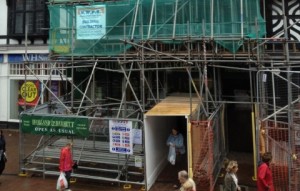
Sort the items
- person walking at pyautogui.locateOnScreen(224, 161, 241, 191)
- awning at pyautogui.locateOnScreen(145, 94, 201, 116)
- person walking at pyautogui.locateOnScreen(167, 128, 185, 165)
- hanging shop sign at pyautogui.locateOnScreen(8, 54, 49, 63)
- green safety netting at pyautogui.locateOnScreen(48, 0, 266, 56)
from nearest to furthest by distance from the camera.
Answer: person walking at pyautogui.locateOnScreen(224, 161, 241, 191) → awning at pyautogui.locateOnScreen(145, 94, 201, 116) → person walking at pyautogui.locateOnScreen(167, 128, 185, 165) → green safety netting at pyautogui.locateOnScreen(48, 0, 266, 56) → hanging shop sign at pyautogui.locateOnScreen(8, 54, 49, 63)

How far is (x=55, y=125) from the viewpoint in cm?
1183

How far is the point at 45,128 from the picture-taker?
11977mm

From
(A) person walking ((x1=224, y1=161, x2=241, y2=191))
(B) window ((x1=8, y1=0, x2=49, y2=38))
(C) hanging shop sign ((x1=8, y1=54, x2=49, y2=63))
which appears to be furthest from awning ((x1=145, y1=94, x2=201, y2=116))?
(B) window ((x1=8, y1=0, x2=49, y2=38))

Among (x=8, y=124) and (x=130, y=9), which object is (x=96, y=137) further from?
(x=8, y=124)

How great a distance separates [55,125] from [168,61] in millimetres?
4024

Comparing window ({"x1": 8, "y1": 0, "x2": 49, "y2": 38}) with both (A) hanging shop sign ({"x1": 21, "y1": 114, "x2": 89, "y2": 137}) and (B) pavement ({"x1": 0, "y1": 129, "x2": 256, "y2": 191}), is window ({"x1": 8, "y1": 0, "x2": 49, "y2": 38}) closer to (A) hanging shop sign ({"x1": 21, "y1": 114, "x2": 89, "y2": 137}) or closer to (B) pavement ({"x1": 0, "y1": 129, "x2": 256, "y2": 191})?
(A) hanging shop sign ({"x1": 21, "y1": 114, "x2": 89, "y2": 137})

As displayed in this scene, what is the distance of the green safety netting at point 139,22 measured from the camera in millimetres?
12852

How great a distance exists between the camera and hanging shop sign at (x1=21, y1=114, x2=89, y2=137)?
11.5 m

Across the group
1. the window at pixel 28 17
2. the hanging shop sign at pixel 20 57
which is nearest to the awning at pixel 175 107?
the hanging shop sign at pixel 20 57

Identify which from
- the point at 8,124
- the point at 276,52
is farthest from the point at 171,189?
the point at 8,124

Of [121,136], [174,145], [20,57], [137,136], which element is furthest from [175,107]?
[20,57]

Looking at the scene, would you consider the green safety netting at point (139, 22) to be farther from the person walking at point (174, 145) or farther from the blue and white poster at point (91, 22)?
the person walking at point (174, 145)

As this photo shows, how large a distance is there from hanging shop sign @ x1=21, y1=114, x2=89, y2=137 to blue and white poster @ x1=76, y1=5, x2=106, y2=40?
3587 mm

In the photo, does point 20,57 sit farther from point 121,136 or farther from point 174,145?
point 174,145
